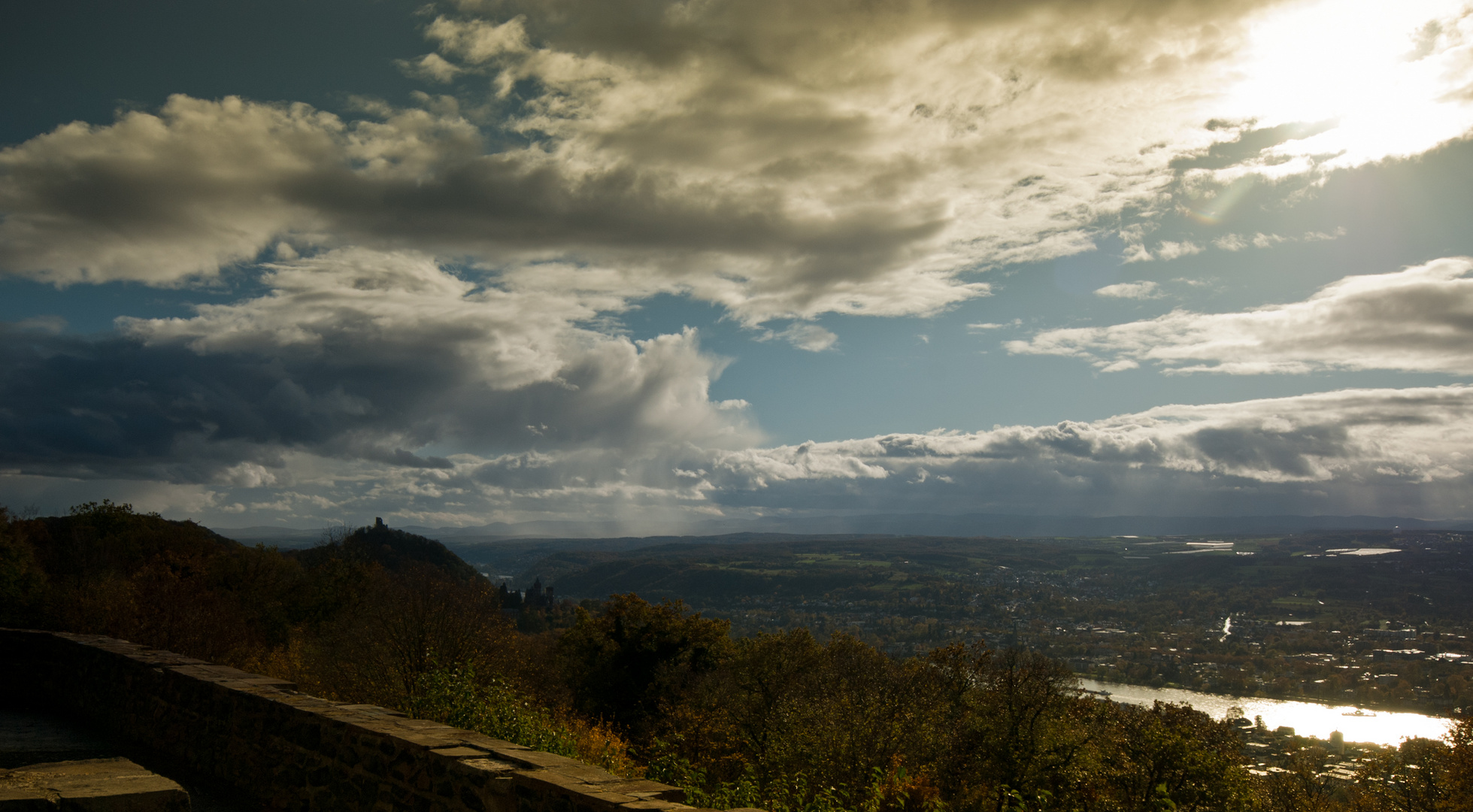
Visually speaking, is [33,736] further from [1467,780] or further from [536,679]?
[1467,780]

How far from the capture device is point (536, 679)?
36781 mm

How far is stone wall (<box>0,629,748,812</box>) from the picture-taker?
251 inches

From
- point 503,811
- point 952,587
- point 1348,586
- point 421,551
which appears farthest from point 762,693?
point 1348,586

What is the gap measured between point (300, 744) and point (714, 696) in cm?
2860

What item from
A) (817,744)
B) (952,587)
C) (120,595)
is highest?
(120,595)

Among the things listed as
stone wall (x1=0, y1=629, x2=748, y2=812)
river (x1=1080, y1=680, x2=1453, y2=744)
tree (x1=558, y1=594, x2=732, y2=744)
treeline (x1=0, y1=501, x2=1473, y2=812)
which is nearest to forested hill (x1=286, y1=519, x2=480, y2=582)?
treeline (x1=0, y1=501, x2=1473, y2=812)

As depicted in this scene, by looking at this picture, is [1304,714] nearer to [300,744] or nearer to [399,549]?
[300,744]

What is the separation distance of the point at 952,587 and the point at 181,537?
175 m

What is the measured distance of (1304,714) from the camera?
3661 inches

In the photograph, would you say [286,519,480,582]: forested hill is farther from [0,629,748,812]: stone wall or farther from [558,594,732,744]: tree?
[0,629,748,812]: stone wall

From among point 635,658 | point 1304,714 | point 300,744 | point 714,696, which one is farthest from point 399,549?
point 1304,714

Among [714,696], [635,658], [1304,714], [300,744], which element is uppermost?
[300,744]


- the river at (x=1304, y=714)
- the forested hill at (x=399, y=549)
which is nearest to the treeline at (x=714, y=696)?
the river at (x=1304, y=714)

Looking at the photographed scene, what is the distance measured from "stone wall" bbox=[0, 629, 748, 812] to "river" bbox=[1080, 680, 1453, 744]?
273ft
